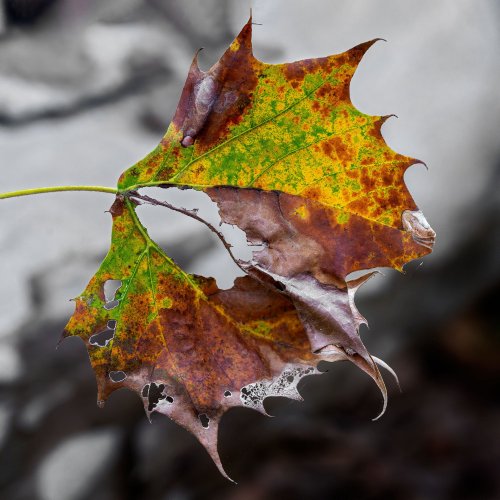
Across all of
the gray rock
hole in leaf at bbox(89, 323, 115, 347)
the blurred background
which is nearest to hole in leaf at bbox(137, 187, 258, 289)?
the blurred background

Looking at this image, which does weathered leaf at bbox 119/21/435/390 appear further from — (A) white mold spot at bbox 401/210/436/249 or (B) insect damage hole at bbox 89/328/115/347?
(B) insect damage hole at bbox 89/328/115/347

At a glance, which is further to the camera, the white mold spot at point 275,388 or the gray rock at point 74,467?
the gray rock at point 74,467

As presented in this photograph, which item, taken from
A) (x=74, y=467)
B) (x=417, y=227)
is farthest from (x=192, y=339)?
(x=74, y=467)

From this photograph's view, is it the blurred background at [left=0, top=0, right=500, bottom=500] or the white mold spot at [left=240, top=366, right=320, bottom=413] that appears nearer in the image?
the white mold spot at [left=240, top=366, right=320, bottom=413]

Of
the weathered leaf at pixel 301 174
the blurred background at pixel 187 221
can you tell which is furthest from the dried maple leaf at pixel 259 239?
the blurred background at pixel 187 221

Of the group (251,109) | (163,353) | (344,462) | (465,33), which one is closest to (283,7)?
(465,33)

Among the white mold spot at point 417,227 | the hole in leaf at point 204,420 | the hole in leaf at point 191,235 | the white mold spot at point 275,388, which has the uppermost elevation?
the hole in leaf at point 191,235

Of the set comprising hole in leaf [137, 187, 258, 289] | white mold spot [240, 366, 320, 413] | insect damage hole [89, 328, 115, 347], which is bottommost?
white mold spot [240, 366, 320, 413]

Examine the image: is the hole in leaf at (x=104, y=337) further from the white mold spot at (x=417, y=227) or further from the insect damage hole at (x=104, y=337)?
the white mold spot at (x=417, y=227)

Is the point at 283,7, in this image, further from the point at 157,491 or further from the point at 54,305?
the point at 157,491
